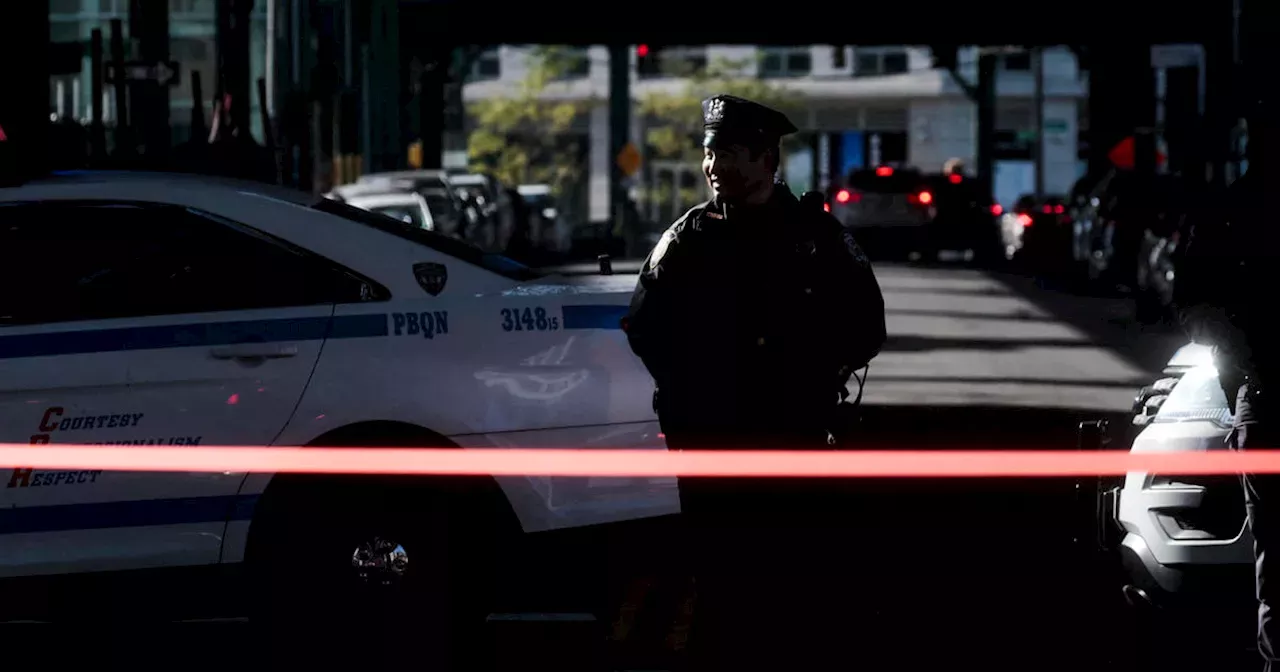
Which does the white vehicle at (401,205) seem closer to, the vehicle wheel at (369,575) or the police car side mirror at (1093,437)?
the police car side mirror at (1093,437)

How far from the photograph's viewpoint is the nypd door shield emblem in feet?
24.8

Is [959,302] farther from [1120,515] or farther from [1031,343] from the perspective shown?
[1120,515]

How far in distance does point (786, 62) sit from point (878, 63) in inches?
125

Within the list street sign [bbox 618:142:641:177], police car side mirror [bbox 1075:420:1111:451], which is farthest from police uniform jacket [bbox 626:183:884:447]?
street sign [bbox 618:142:641:177]

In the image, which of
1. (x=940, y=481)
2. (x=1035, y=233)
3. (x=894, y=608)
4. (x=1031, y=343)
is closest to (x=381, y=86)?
(x=1035, y=233)

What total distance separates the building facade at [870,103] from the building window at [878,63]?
3cm

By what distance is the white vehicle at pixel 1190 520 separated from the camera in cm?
716

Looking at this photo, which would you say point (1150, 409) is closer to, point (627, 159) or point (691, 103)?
point (627, 159)

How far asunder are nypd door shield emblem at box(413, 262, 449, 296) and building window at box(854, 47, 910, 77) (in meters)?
76.1

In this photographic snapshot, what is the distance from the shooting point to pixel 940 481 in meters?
12.4

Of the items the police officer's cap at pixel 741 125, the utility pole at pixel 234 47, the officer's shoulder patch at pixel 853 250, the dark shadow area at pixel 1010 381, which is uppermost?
the utility pole at pixel 234 47

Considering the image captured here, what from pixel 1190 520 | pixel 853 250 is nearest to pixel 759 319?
pixel 853 250

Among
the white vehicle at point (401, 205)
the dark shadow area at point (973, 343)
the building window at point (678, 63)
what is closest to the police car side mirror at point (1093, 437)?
the dark shadow area at point (973, 343)

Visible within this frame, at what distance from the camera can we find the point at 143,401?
736 centimetres
